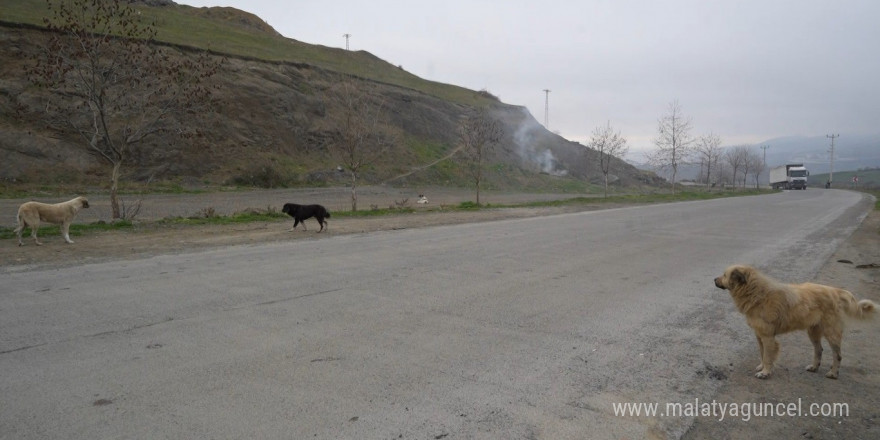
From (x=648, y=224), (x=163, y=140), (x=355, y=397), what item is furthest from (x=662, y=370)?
(x=163, y=140)

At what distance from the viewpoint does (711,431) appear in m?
3.87

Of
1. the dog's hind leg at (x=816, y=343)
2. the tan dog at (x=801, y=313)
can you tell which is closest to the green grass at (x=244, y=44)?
the tan dog at (x=801, y=313)

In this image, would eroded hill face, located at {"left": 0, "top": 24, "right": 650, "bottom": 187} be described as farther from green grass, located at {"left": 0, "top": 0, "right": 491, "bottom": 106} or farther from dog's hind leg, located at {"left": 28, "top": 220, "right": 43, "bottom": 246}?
dog's hind leg, located at {"left": 28, "top": 220, "right": 43, "bottom": 246}

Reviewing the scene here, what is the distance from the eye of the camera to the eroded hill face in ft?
99.5

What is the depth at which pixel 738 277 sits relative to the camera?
5.13 meters

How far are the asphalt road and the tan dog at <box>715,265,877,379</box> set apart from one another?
19.6 inches

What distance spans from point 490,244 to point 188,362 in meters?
9.18

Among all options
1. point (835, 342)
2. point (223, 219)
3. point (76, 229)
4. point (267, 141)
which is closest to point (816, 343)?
point (835, 342)

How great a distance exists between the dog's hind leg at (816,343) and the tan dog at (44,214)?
44.5ft

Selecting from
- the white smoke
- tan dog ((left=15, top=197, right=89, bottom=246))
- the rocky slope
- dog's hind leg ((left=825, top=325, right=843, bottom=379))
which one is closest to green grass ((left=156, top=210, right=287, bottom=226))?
tan dog ((left=15, top=197, right=89, bottom=246))

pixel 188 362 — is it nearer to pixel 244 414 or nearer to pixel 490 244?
pixel 244 414

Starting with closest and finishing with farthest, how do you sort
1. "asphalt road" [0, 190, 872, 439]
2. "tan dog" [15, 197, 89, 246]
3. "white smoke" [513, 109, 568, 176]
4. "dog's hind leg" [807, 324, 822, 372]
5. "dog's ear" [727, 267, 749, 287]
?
1. "asphalt road" [0, 190, 872, 439]
2. "dog's hind leg" [807, 324, 822, 372]
3. "dog's ear" [727, 267, 749, 287]
4. "tan dog" [15, 197, 89, 246]
5. "white smoke" [513, 109, 568, 176]

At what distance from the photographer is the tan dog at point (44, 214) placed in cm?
1169

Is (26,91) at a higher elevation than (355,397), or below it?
higher
